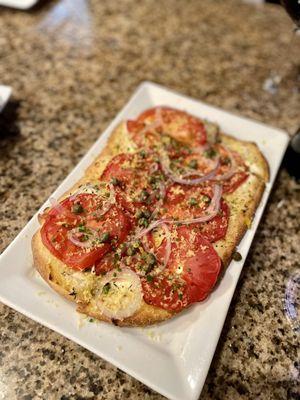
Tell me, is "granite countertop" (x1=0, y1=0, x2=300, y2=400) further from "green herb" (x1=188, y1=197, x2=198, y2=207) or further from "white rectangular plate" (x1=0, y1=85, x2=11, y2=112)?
"green herb" (x1=188, y1=197, x2=198, y2=207)

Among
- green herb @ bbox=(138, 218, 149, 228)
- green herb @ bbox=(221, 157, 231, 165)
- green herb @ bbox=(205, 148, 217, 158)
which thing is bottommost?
green herb @ bbox=(221, 157, 231, 165)

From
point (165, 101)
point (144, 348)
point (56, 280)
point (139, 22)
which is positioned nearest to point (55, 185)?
point (56, 280)

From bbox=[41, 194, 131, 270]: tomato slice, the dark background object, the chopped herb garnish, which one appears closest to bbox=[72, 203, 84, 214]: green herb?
bbox=[41, 194, 131, 270]: tomato slice

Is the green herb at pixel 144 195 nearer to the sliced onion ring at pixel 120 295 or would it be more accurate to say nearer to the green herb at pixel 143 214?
the green herb at pixel 143 214

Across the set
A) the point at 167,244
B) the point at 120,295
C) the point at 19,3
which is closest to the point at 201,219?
the point at 167,244

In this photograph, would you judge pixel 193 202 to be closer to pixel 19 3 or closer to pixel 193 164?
pixel 193 164

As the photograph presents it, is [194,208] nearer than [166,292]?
No
